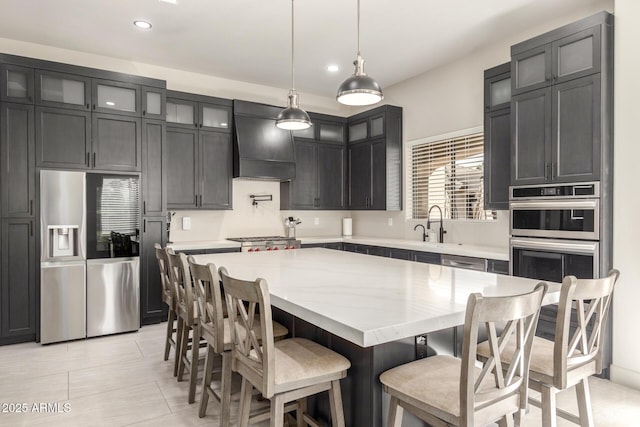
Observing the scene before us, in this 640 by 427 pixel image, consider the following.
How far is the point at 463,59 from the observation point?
4.66m

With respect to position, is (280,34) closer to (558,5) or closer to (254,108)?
(254,108)

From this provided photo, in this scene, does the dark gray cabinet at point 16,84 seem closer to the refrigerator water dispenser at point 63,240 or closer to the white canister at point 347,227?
the refrigerator water dispenser at point 63,240

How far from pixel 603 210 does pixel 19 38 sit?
18.6ft

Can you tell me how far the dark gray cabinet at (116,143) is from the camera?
13.4 feet

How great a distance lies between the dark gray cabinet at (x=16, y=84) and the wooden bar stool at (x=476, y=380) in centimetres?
420

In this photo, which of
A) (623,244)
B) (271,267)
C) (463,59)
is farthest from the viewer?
(463,59)

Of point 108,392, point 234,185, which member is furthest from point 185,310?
point 234,185

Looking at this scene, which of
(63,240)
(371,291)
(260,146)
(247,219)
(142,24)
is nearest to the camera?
(371,291)

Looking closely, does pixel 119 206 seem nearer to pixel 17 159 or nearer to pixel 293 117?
pixel 17 159

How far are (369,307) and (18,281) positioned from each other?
383cm

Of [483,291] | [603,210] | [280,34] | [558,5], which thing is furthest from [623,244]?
[280,34]

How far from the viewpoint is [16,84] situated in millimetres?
3775

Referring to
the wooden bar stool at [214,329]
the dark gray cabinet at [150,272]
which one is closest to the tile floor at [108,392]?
the wooden bar stool at [214,329]

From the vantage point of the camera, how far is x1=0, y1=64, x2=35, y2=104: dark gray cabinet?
3.72 meters
